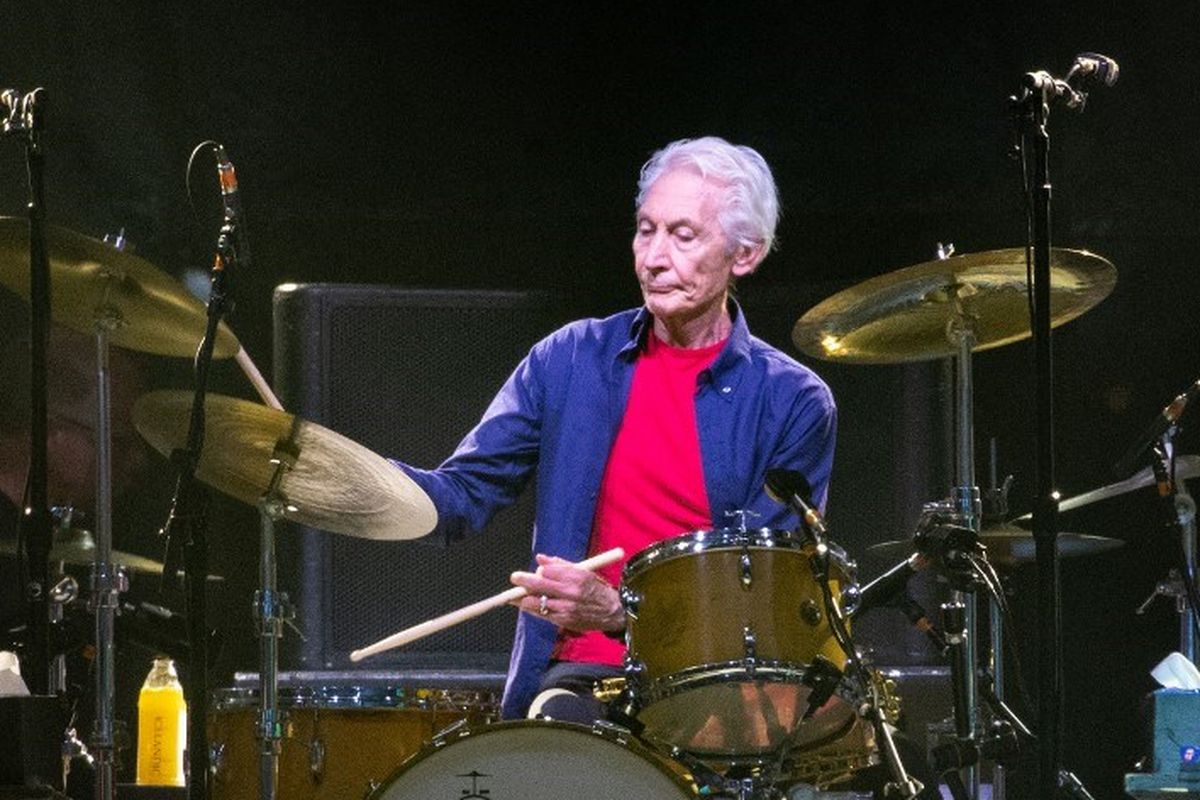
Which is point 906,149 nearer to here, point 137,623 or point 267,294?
point 267,294

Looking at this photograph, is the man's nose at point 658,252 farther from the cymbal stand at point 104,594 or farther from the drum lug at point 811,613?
the cymbal stand at point 104,594

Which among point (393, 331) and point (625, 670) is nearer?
point (625, 670)

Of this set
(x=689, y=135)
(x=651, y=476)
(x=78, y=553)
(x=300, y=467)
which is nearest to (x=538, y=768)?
(x=300, y=467)

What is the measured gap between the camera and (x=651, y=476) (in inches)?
171

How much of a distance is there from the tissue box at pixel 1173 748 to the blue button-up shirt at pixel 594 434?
6.28ft

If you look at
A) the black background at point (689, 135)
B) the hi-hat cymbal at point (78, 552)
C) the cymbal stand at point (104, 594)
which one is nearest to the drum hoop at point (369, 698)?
the cymbal stand at point (104, 594)

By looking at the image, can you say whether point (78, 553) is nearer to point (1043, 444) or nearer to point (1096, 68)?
point (1043, 444)

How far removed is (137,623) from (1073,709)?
10.3 ft

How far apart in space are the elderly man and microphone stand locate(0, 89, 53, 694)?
796 mm

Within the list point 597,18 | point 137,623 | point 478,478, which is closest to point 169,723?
point 137,623

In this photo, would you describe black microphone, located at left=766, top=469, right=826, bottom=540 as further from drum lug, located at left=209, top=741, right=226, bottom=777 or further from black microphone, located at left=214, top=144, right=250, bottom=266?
drum lug, located at left=209, top=741, right=226, bottom=777

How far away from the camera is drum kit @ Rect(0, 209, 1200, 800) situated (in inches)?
133

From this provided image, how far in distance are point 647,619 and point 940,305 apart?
143cm

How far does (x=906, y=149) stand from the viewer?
6055mm
